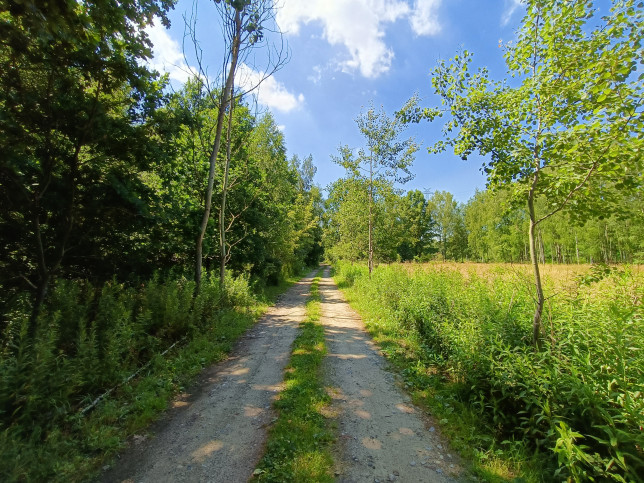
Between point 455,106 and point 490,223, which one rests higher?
point 490,223

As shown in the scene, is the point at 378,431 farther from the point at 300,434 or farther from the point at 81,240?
the point at 81,240

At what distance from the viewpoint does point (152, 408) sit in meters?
4.04

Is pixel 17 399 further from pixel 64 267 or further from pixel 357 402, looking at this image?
pixel 357 402

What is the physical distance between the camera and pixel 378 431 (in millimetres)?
3648

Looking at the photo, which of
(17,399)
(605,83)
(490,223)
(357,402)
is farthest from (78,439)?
(490,223)

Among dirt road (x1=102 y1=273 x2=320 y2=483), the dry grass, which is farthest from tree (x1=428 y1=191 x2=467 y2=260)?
dirt road (x1=102 y1=273 x2=320 y2=483)

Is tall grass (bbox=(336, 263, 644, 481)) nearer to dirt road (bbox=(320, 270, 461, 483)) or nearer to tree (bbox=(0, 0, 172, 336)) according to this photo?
dirt road (bbox=(320, 270, 461, 483))

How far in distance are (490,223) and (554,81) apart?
40.1 m

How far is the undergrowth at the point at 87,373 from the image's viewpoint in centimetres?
290

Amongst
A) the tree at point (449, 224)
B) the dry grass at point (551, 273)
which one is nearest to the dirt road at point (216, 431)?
the dry grass at point (551, 273)

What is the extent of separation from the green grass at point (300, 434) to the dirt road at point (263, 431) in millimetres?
146

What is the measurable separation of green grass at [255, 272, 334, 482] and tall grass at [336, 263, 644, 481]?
5.66ft

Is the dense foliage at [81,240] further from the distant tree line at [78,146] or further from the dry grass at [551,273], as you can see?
the dry grass at [551,273]

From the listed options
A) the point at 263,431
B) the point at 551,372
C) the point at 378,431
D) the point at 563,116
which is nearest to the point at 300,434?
the point at 263,431
